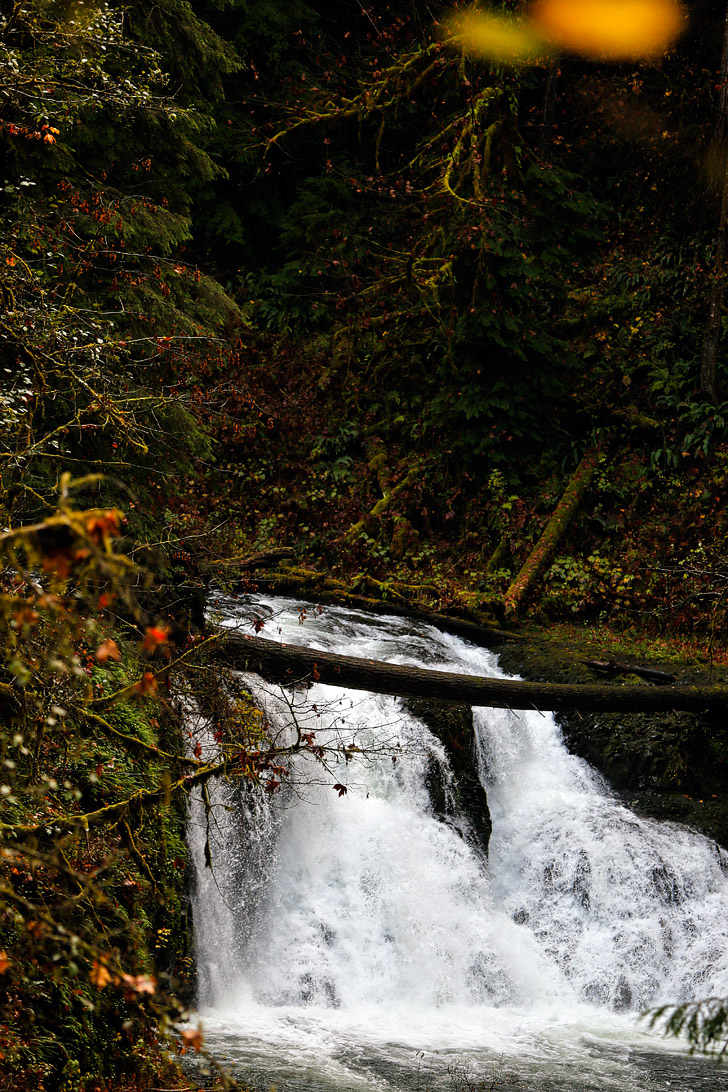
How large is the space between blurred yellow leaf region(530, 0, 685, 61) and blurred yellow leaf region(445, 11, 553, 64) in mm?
3714

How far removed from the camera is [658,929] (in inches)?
340

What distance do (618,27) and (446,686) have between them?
16.5 meters

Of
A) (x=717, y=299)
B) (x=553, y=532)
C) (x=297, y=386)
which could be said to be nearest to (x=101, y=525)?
(x=553, y=532)

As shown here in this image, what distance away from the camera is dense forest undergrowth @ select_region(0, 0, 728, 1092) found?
5000mm

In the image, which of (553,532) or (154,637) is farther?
(553,532)

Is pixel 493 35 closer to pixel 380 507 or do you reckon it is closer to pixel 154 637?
pixel 380 507

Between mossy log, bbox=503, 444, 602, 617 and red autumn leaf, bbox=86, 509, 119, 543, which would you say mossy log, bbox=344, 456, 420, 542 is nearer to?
mossy log, bbox=503, 444, 602, 617

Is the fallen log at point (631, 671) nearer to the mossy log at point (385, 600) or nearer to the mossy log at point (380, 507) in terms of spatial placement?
Answer: the mossy log at point (385, 600)

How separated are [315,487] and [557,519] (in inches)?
190

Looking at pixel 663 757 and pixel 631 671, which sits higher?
pixel 631 671

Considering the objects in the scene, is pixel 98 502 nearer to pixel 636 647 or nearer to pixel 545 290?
pixel 636 647

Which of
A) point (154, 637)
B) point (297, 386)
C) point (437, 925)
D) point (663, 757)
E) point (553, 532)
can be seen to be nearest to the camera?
point (154, 637)

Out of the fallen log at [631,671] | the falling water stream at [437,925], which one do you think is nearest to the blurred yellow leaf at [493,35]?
the fallen log at [631,671]

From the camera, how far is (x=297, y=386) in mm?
18797
